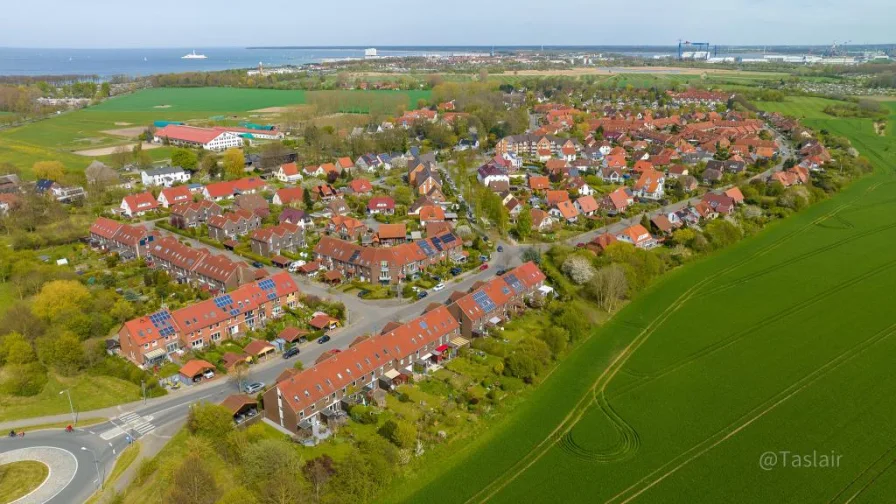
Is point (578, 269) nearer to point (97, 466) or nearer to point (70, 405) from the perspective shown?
point (97, 466)

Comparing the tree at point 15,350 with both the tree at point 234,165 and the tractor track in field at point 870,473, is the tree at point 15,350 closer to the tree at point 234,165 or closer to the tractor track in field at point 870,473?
the tractor track in field at point 870,473

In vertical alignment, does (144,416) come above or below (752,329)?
below

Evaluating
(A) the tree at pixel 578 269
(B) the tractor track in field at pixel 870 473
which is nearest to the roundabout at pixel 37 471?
(B) the tractor track in field at pixel 870 473

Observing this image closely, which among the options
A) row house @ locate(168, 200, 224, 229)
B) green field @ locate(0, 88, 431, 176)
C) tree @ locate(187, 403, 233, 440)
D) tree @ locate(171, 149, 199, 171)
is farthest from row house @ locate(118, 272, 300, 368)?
green field @ locate(0, 88, 431, 176)

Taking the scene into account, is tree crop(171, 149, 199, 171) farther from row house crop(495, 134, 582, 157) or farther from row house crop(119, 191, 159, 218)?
row house crop(495, 134, 582, 157)

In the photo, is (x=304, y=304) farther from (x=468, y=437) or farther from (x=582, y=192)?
(x=582, y=192)

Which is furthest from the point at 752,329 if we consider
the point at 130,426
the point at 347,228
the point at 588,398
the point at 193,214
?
the point at 193,214
